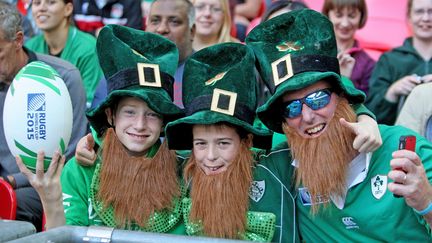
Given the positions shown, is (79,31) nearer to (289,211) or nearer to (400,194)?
(289,211)

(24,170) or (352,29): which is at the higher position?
(352,29)

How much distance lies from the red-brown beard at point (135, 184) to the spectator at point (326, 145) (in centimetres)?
47

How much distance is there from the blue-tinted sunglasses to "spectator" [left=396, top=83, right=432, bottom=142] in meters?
1.13

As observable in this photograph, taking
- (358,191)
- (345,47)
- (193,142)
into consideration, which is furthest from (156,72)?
(345,47)

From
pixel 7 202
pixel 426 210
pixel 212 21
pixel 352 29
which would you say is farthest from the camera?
pixel 212 21

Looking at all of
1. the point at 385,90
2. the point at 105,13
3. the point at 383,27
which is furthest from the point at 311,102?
the point at 383,27

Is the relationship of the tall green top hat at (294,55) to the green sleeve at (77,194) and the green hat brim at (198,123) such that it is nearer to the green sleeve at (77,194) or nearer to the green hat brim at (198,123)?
the green hat brim at (198,123)

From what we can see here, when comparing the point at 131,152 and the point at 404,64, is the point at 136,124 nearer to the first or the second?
the point at 131,152

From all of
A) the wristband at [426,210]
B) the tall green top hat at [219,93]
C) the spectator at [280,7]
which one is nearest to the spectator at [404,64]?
the spectator at [280,7]

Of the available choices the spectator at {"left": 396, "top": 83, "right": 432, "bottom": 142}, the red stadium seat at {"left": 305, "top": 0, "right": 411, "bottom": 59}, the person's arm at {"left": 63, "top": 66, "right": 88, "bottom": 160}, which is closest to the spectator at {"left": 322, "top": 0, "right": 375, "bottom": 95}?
the red stadium seat at {"left": 305, "top": 0, "right": 411, "bottom": 59}

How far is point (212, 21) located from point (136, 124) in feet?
8.68

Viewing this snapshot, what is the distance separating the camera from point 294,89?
11.2ft

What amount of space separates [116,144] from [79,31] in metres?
2.83

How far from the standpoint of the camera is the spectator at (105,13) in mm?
6629
